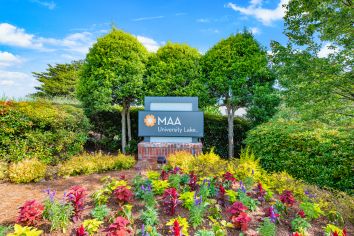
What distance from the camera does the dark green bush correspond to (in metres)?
6.34

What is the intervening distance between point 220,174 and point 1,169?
4744 millimetres

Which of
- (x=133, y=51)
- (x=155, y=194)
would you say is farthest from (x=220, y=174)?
(x=133, y=51)

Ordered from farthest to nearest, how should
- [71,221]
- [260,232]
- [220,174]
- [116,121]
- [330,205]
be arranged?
[116,121] → [220,174] → [330,205] → [71,221] → [260,232]

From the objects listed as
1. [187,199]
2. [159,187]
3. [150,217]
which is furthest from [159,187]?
[150,217]

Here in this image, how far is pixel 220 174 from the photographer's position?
448cm

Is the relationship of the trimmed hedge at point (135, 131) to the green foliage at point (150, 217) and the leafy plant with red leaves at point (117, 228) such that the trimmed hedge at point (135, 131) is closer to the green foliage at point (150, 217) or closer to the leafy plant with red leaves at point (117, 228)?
the green foliage at point (150, 217)

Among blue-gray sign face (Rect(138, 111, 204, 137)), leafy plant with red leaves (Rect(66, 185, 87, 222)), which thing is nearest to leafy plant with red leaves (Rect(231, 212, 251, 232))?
leafy plant with red leaves (Rect(66, 185, 87, 222))

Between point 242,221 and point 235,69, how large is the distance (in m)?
6.49

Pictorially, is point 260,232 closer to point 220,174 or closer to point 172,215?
point 172,215

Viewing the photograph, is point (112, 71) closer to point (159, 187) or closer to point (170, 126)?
point (170, 126)

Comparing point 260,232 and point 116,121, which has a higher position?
point 116,121

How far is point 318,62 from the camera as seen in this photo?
16.6 ft

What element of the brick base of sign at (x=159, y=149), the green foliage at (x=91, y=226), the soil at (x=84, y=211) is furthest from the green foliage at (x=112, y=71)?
the green foliage at (x=91, y=226)

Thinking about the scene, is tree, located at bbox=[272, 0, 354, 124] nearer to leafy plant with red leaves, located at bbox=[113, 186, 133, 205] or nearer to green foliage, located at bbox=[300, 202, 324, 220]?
green foliage, located at bbox=[300, 202, 324, 220]
